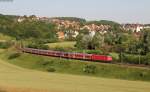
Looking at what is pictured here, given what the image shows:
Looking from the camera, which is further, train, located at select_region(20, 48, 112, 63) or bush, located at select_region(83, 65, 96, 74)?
train, located at select_region(20, 48, 112, 63)

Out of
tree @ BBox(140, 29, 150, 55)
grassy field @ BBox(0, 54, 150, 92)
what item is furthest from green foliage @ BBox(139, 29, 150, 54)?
grassy field @ BBox(0, 54, 150, 92)

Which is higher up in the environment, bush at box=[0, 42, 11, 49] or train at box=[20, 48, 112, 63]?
train at box=[20, 48, 112, 63]

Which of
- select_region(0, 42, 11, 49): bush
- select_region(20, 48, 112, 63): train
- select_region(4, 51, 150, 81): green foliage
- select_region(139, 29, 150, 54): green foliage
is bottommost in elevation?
select_region(0, 42, 11, 49): bush

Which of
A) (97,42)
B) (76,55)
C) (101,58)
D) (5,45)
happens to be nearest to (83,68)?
(101,58)

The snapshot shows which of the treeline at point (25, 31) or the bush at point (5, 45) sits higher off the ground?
the treeline at point (25, 31)

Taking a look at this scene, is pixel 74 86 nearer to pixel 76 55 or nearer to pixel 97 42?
pixel 76 55

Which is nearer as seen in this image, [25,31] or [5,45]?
[5,45]

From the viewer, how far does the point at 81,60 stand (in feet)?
217

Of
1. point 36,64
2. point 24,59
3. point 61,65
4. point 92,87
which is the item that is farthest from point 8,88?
point 24,59

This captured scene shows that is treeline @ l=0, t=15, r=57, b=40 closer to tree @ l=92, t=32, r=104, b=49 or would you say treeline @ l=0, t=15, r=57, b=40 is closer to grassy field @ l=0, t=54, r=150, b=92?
tree @ l=92, t=32, r=104, b=49

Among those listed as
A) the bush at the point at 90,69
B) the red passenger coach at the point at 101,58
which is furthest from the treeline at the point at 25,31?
the bush at the point at 90,69

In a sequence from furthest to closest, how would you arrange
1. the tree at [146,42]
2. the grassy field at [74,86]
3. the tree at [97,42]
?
the tree at [97,42] < the tree at [146,42] < the grassy field at [74,86]

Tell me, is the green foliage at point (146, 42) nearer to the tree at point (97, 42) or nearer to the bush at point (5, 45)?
the tree at point (97, 42)

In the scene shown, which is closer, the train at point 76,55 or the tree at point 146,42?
the train at point 76,55
